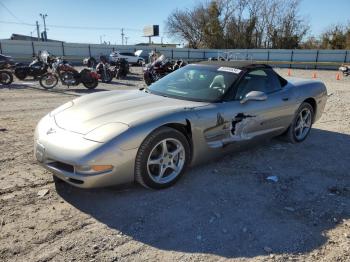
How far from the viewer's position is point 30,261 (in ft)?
8.50

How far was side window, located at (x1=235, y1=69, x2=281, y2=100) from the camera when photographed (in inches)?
187

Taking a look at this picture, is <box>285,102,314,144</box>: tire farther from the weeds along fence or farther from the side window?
the weeds along fence

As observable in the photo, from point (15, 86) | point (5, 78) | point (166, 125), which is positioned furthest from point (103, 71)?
point (166, 125)

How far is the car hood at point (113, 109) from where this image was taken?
11.9 ft

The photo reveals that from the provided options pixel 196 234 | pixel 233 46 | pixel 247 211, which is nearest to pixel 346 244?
pixel 247 211

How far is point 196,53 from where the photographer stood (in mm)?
40219

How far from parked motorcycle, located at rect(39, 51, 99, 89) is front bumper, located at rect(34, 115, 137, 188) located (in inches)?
399

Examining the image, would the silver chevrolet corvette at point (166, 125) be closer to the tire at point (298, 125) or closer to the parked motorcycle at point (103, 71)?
the tire at point (298, 125)

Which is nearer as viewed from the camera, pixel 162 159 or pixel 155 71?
pixel 162 159

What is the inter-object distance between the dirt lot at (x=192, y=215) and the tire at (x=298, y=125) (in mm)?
809

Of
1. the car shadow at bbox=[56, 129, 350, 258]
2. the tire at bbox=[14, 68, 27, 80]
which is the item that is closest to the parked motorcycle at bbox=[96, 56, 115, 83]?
the tire at bbox=[14, 68, 27, 80]

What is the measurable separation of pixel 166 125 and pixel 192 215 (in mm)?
1027

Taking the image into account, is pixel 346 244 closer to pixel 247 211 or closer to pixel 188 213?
pixel 247 211

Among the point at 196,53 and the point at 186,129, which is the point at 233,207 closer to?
the point at 186,129
